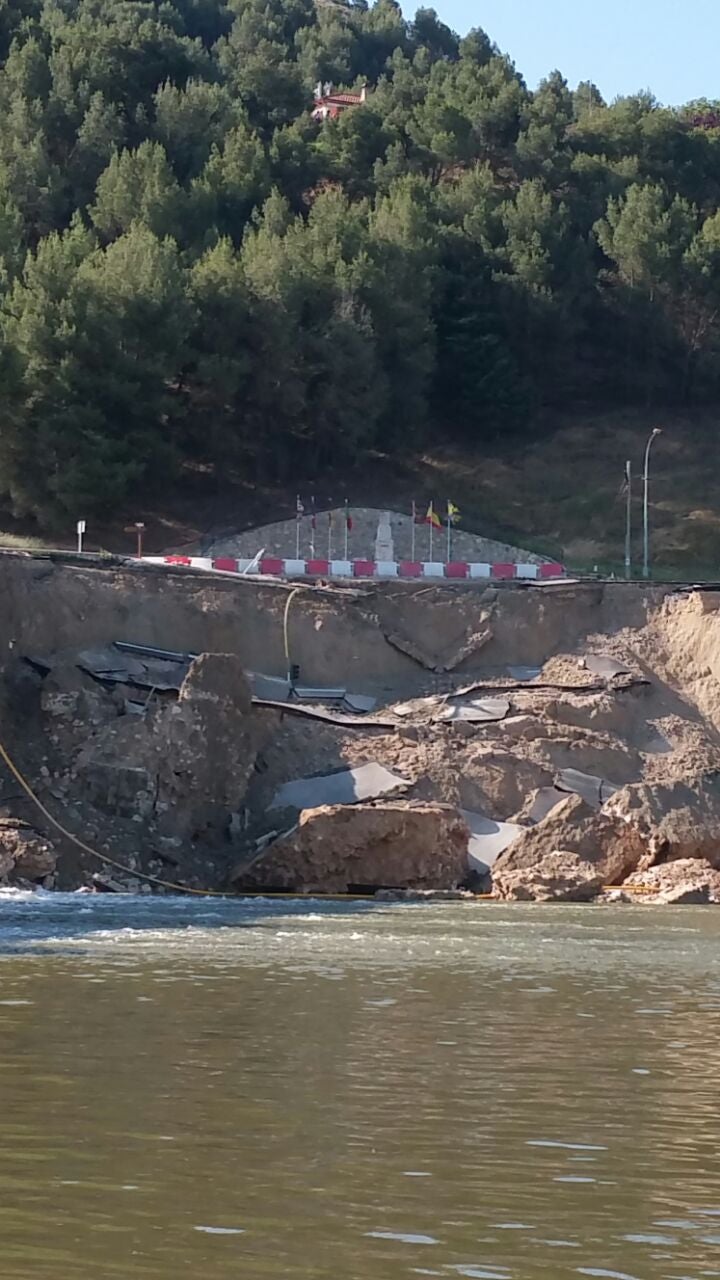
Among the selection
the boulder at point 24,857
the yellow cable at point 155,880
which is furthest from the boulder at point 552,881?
the boulder at point 24,857

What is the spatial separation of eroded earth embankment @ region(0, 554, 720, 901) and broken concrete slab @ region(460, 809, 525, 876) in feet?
0.23

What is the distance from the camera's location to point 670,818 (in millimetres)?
38125

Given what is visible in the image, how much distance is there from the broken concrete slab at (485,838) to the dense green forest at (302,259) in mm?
22010

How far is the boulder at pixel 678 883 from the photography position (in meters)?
35.3

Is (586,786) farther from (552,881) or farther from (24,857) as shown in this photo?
(24,857)

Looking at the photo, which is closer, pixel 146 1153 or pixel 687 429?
pixel 146 1153

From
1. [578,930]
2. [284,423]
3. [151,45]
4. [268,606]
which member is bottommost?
[578,930]

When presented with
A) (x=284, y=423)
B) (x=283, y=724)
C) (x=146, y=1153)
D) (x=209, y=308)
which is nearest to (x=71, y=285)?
(x=209, y=308)

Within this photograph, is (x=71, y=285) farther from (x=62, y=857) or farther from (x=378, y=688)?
(x=62, y=857)

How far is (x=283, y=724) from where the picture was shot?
39438mm

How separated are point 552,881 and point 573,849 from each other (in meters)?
1.15

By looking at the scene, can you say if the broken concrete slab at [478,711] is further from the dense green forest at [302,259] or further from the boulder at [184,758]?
the dense green forest at [302,259]

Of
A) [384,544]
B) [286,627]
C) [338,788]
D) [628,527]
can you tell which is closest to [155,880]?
[338,788]

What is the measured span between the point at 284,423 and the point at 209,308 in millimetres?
5967
